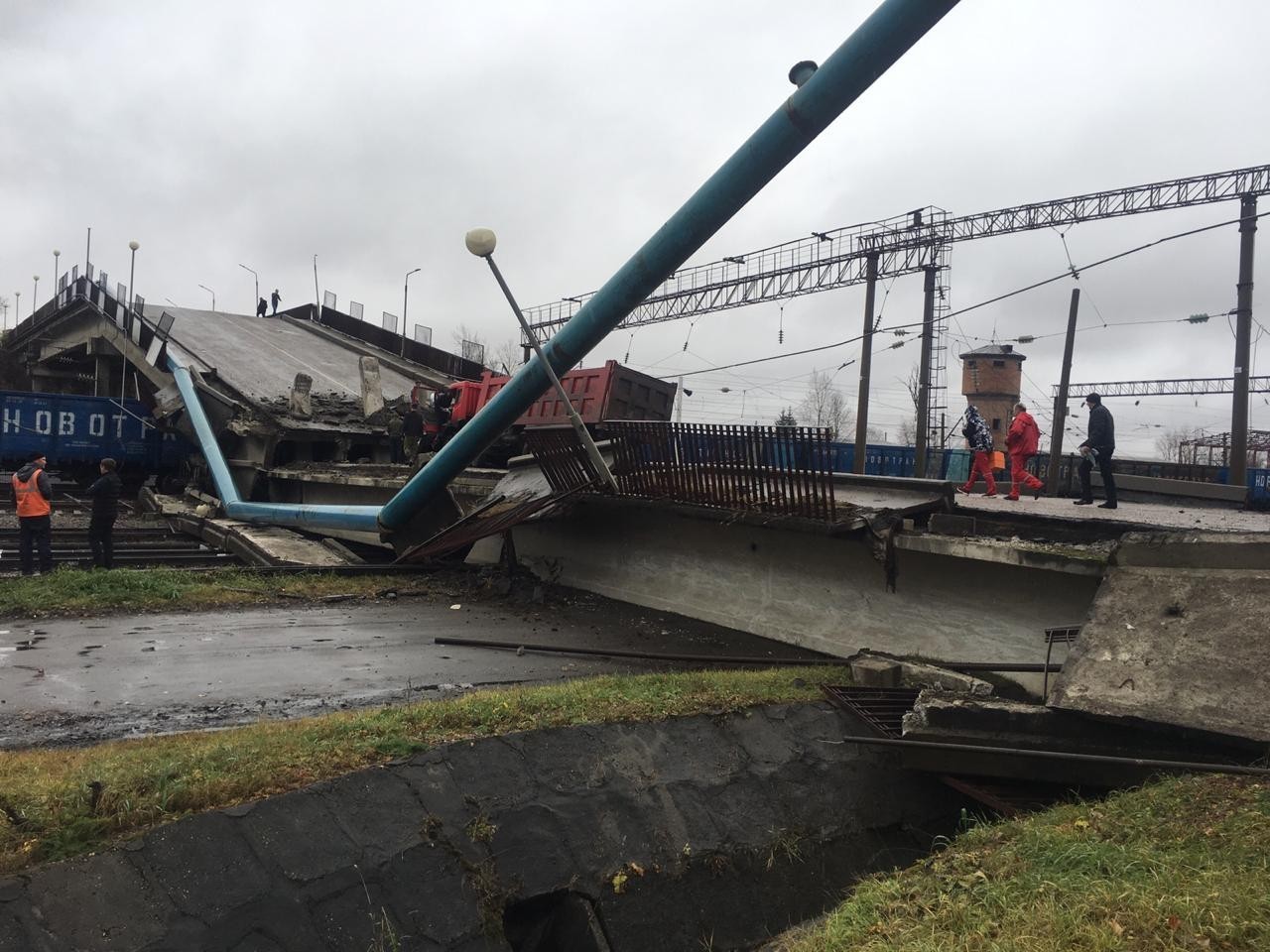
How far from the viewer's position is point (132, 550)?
1597 centimetres

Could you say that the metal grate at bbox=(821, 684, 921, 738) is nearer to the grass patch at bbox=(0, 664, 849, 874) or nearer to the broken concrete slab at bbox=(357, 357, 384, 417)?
the grass patch at bbox=(0, 664, 849, 874)

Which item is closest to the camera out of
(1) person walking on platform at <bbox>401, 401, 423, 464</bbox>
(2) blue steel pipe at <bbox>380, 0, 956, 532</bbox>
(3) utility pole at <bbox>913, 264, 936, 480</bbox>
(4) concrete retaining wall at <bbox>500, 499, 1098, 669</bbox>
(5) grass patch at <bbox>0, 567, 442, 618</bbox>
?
A: (2) blue steel pipe at <bbox>380, 0, 956, 532</bbox>

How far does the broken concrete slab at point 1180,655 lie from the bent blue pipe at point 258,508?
12.5 meters

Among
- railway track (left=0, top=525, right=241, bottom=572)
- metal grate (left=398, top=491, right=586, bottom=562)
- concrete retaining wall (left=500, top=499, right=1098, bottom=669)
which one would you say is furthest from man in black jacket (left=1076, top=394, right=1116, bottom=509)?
railway track (left=0, top=525, right=241, bottom=572)

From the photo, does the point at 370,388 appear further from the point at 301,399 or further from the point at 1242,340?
the point at 1242,340

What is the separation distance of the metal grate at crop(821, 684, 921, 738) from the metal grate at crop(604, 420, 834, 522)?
2.45m

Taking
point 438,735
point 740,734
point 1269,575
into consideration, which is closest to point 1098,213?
point 1269,575

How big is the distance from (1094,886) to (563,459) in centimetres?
938

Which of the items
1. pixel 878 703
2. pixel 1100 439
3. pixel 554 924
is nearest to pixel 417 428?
pixel 1100 439

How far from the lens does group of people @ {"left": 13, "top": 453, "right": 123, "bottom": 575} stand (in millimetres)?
12344

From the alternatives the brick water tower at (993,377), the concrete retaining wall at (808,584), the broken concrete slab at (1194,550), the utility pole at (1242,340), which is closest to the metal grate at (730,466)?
the concrete retaining wall at (808,584)

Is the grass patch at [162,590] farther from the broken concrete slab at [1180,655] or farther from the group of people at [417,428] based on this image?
the broken concrete slab at [1180,655]

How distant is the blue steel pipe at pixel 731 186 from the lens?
7.48 metres

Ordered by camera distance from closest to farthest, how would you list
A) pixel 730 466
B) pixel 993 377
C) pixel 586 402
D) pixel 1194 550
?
pixel 1194 550 < pixel 730 466 < pixel 586 402 < pixel 993 377
